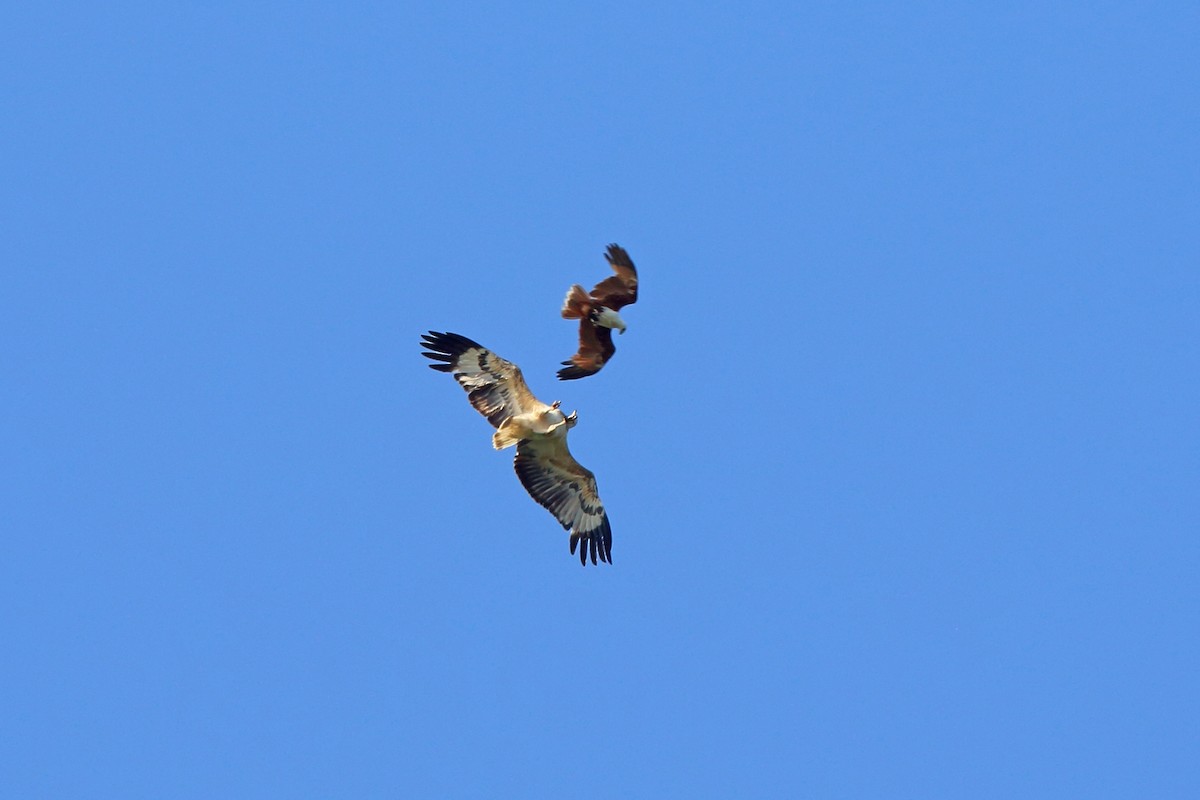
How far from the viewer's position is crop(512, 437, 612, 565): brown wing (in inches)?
1049

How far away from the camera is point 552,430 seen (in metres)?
25.9

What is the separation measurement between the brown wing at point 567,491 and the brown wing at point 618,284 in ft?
7.32

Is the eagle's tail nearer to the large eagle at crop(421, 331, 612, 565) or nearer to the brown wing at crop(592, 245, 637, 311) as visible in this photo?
the brown wing at crop(592, 245, 637, 311)

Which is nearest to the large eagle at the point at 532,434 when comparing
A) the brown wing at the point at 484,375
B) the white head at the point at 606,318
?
the brown wing at the point at 484,375

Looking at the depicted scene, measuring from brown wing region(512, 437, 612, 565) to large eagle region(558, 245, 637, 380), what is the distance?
47.1 inches

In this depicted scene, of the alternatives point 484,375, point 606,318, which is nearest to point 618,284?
point 606,318

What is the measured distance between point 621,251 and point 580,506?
4024mm

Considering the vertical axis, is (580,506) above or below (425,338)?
below

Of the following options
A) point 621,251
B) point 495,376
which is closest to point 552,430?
point 495,376

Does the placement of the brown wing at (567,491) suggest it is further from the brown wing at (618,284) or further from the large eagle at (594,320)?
the brown wing at (618,284)

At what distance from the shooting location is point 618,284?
2642cm

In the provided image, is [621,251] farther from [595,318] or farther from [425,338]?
[425,338]

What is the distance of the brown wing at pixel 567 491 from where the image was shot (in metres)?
26.7

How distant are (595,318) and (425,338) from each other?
2.72 meters
